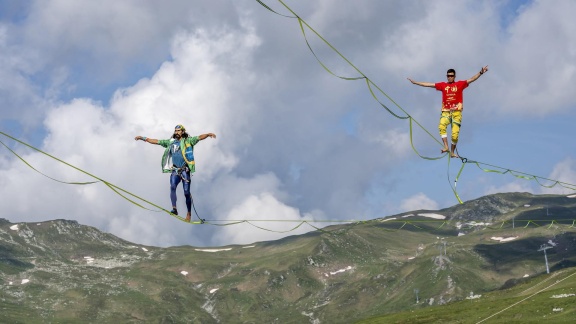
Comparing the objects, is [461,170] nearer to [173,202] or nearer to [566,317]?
[173,202]

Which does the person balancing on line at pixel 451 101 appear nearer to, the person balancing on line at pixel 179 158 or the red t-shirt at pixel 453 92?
the red t-shirt at pixel 453 92

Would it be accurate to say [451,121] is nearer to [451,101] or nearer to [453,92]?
[451,101]

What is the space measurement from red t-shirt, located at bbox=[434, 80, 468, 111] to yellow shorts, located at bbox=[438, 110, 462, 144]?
0.33m

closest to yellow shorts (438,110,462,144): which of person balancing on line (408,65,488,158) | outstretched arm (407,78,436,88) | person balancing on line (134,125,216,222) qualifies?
person balancing on line (408,65,488,158)

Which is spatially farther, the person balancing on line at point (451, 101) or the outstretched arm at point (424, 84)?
the person balancing on line at point (451, 101)

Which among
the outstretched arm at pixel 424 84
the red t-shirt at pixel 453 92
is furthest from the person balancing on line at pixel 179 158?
the red t-shirt at pixel 453 92

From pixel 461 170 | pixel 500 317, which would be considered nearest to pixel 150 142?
pixel 461 170

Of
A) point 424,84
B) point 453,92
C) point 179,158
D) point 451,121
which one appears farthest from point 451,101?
point 179,158

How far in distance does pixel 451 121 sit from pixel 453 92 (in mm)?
1634

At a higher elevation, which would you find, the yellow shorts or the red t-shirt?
the red t-shirt

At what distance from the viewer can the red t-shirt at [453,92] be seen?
34719 mm

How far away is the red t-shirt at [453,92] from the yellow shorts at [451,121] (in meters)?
0.33

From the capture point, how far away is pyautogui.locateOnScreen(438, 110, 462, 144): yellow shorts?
3524cm

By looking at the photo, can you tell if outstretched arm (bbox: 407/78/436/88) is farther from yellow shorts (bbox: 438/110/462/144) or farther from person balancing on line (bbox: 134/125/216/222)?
person balancing on line (bbox: 134/125/216/222)
